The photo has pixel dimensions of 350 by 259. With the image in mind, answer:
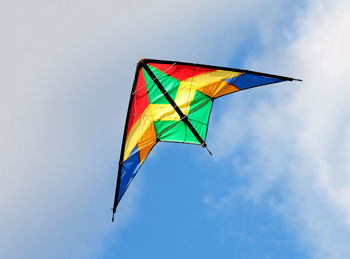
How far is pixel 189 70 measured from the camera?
17.5m

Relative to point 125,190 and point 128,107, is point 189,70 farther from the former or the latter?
point 125,190

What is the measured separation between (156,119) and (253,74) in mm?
4735

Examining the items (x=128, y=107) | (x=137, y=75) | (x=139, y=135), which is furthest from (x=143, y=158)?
(x=137, y=75)

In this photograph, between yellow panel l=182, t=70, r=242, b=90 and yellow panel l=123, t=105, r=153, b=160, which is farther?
yellow panel l=123, t=105, r=153, b=160

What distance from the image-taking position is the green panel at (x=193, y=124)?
18766 mm

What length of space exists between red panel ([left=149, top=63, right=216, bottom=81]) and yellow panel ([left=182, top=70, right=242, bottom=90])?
24cm

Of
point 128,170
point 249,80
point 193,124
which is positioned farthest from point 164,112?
point 249,80

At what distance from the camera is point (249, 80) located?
1794cm

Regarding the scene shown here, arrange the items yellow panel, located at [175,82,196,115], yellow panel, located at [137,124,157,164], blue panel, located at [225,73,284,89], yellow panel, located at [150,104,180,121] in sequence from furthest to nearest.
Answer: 1. yellow panel, located at [137,124,157,164]
2. yellow panel, located at [150,104,180,121]
3. yellow panel, located at [175,82,196,115]
4. blue panel, located at [225,73,284,89]

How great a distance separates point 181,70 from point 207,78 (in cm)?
130

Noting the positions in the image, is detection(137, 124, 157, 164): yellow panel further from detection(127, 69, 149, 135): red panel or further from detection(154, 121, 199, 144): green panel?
detection(127, 69, 149, 135): red panel

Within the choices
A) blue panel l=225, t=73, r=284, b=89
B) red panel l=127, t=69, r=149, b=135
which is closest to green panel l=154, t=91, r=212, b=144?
red panel l=127, t=69, r=149, b=135

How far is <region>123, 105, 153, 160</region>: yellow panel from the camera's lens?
59.4ft

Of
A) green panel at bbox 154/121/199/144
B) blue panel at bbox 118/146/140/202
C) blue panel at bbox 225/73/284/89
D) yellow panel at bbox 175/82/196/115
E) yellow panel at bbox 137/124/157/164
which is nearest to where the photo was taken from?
blue panel at bbox 225/73/284/89
